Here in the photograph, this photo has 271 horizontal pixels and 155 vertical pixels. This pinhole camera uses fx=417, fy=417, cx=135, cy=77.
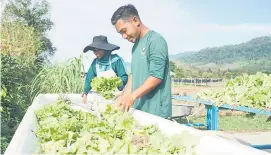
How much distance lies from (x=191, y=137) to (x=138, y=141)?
0.34 metres

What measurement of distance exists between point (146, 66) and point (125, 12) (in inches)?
23.3

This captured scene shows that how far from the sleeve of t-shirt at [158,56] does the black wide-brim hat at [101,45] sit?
251 cm

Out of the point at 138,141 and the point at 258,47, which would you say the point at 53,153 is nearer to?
the point at 138,141

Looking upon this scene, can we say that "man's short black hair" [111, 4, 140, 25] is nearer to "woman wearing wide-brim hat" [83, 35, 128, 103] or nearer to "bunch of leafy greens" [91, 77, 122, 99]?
"bunch of leafy greens" [91, 77, 122, 99]

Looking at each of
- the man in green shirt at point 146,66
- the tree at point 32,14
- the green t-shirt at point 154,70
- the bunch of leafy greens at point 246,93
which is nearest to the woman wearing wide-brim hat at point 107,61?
the bunch of leafy greens at point 246,93

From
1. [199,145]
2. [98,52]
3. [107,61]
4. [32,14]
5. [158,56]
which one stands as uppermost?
[32,14]

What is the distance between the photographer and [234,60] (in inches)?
4269

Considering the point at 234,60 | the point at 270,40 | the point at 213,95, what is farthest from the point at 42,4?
the point at 270,40

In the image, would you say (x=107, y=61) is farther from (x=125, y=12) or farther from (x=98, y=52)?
(x=125, y=12)

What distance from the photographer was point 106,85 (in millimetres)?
6000

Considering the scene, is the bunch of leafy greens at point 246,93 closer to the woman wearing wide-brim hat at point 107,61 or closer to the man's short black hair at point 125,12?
the woman wearing wide-brim hat at point 107,61

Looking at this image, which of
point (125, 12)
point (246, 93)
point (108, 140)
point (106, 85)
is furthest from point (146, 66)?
point (246, 93)

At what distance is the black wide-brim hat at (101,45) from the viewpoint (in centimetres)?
623

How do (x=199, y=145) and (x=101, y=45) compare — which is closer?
(x=199, y=145)
